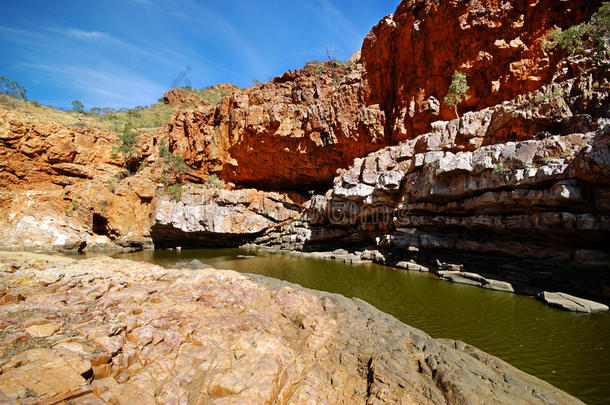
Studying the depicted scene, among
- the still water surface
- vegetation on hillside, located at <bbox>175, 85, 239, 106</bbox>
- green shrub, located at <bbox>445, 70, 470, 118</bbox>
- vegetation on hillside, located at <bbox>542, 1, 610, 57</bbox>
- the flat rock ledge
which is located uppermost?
vegetation on hillside, located at <bbox>175, 85, 239, 106</bbox>

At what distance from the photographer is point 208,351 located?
4188 mm

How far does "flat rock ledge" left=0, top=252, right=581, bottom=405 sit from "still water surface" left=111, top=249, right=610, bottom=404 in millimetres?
2344

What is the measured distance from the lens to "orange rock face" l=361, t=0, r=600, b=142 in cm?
2075

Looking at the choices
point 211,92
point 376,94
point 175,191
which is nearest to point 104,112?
point 211,92

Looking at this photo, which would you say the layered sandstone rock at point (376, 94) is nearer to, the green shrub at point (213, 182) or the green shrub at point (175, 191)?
the green shrub at point (213, 182)

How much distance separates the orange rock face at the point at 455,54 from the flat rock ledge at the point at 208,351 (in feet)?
80.1

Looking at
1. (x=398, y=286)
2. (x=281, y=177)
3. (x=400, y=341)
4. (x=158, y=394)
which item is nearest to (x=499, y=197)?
(x=398, y=286)

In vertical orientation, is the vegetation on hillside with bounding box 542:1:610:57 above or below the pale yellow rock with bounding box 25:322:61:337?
above

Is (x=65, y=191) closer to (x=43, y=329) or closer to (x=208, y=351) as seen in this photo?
(x=43, y=329)

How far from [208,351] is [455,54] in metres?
30.2

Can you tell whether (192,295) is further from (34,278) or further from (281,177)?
(281,177)

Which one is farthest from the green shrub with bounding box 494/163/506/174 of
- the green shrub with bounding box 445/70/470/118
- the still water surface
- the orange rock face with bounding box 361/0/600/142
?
the orange rock face with bounding box 361/0/600/142

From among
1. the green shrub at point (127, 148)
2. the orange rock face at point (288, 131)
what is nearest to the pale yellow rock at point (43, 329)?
the orange rock face at point (288, 131)

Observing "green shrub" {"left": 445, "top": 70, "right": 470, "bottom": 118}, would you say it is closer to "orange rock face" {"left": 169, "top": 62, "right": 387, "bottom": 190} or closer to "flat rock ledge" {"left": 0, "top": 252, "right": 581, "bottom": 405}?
"orange rock face" {"left": 169, "top": 62, "right": 387, "bottom": 190}
